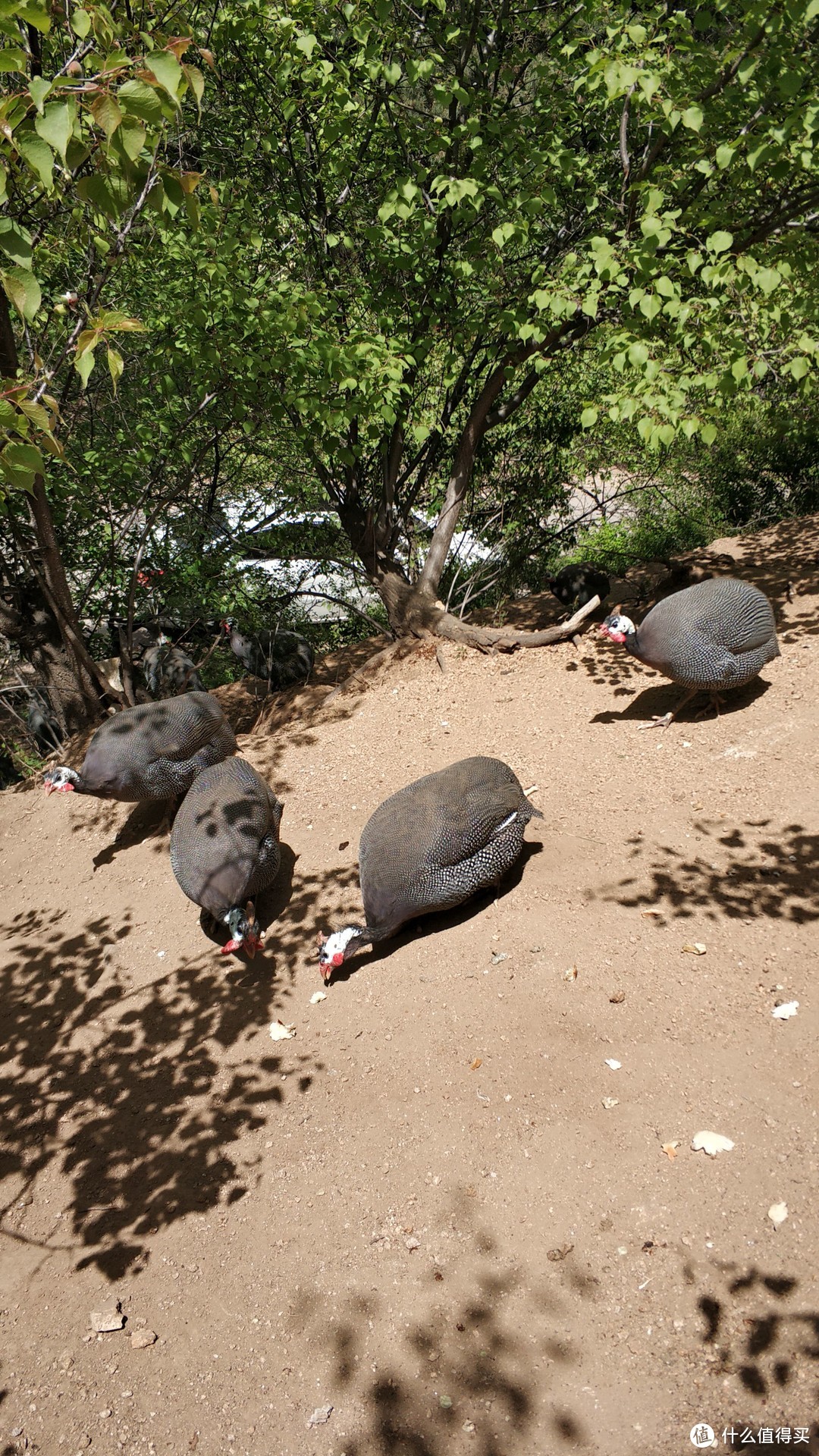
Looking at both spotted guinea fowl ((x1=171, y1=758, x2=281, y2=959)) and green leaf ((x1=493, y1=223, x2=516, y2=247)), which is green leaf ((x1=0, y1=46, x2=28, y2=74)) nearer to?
spotted guinea fowl ((x1=171, y1=758, x2=281, y2=959))

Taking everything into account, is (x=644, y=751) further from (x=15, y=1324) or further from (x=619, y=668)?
(x=15, y=1324)

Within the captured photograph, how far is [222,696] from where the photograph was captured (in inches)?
430

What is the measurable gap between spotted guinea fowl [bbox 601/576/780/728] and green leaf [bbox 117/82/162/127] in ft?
16.4

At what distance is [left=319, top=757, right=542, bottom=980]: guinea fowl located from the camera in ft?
16.8

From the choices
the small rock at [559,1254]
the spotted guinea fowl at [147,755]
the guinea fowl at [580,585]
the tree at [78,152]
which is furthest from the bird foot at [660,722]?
the tree at [78,152]

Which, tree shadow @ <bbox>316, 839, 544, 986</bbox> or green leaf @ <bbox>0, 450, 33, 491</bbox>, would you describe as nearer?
green leaf @ <bbox>0, 450, 33, 491</bbox>

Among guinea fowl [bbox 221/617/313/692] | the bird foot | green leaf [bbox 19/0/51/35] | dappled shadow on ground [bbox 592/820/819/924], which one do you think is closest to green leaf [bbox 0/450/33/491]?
green leaf [bbox 19/0/51/35]

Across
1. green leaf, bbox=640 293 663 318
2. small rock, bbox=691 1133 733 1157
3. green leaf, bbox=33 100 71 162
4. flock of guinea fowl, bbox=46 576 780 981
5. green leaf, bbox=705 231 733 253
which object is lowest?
small rock, bbox=691 1133 733 1157

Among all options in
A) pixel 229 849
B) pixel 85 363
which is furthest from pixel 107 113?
pixel 229 849

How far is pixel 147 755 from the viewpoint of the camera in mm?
6672

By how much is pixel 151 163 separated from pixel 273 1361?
17.2 ft

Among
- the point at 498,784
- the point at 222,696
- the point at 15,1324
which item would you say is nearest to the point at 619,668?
the point at 498,784

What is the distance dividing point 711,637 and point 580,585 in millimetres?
3471

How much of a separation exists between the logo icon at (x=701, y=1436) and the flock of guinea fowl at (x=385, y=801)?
2825 millimetres
